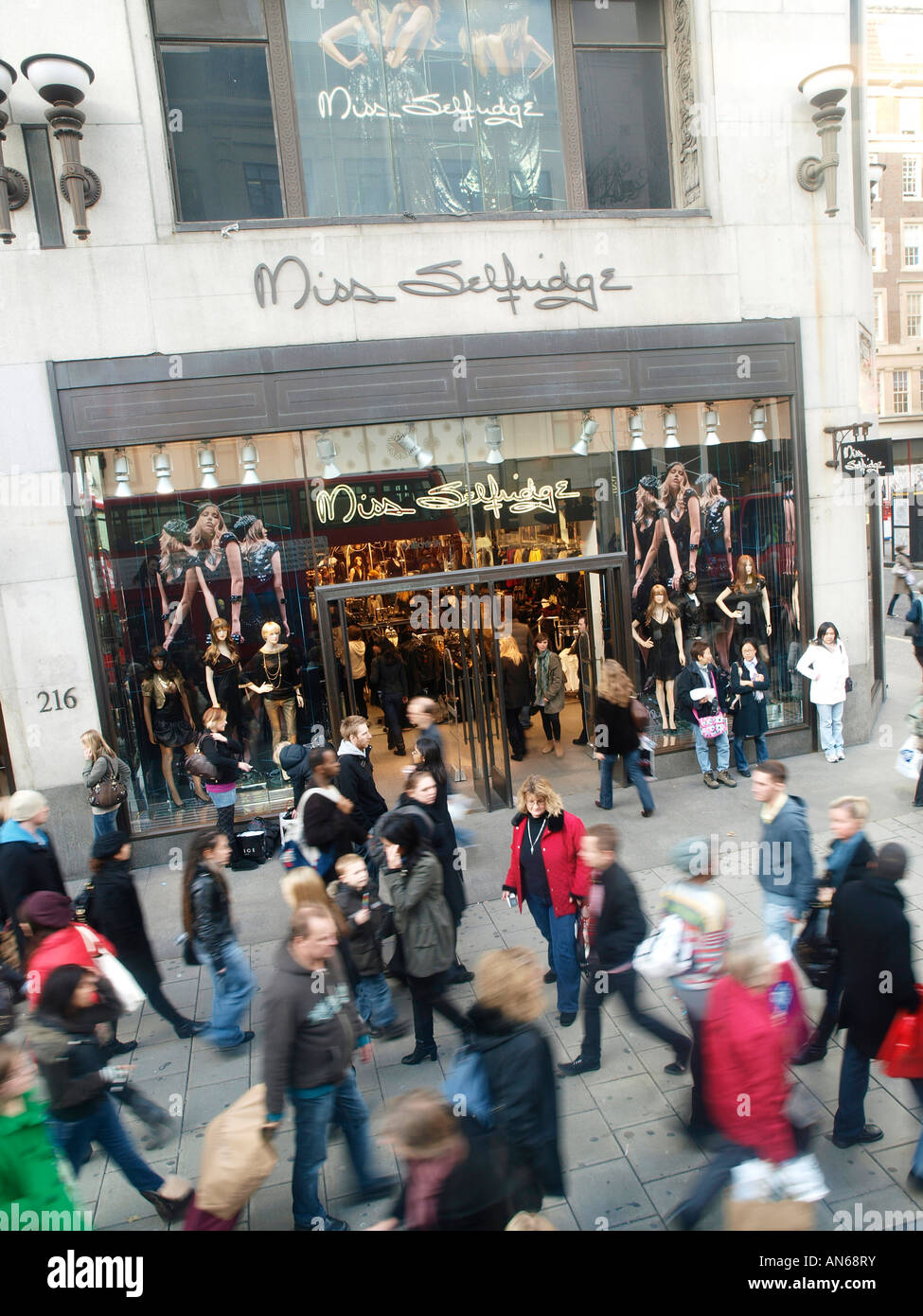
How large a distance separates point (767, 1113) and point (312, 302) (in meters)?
8.59

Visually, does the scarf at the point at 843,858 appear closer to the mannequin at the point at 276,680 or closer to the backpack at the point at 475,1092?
the backpack at the point at 475,1092

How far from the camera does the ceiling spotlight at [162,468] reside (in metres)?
9.22

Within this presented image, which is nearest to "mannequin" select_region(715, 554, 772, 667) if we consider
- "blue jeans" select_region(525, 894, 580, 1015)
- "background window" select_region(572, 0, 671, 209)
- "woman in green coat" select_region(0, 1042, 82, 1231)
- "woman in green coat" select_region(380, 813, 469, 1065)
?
"background window" select_region(572, 0, 671, 209)

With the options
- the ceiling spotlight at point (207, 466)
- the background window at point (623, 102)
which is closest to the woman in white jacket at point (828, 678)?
the background window at point (623, 102)

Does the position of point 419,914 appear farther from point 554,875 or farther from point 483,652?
point 483,652

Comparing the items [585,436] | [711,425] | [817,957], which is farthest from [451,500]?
[817,957]

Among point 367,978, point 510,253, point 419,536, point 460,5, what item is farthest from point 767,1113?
point 460,5

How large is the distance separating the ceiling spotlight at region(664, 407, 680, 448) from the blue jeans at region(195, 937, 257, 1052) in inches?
309

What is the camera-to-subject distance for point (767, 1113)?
358 centimetres

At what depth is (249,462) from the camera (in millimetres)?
9430

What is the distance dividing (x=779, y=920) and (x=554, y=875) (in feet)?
4.96

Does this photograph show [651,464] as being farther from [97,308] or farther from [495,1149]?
[495,1149]

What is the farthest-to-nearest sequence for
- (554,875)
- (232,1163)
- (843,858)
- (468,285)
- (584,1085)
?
(468,285) → (554,875) → (584,1085) → (843,858) → (232,1163)

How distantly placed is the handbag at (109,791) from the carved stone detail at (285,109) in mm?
6280
